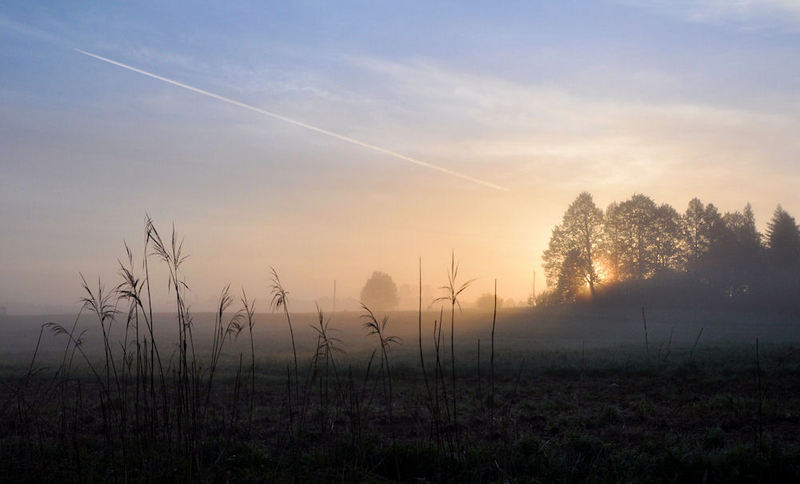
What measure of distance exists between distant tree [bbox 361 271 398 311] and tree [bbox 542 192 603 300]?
6536 cm

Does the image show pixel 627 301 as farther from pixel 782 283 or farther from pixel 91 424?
pixel 91 424

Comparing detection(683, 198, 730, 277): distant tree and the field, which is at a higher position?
detection(683, 198, 730, 277): distant tree

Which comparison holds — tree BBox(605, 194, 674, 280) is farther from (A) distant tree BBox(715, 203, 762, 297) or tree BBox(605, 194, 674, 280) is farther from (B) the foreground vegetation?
(B) the foreground vegetation

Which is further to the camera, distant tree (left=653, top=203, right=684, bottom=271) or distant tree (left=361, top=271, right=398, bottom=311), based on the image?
distant tree (left=361, top=271, right=398, bottom=311)

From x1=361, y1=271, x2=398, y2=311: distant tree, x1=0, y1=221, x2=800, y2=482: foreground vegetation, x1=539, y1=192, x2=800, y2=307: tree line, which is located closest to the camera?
x1=0, y1=221, x2=800, y2=482: foreground vegetation

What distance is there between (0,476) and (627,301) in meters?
61.0

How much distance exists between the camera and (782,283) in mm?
59750

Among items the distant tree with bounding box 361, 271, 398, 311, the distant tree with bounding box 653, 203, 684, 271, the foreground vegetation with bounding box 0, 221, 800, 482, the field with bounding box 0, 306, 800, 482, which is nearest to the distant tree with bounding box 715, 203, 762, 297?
the distant tree with bounding box 653, 203, 684, 271

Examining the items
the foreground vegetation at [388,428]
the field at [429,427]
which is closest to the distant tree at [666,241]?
the field at [429,427]

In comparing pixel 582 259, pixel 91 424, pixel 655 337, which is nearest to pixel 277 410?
pixel 91 424

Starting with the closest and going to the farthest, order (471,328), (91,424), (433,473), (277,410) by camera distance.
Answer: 1. (433,473)
2. (91,424)
3. (277,410)
4. (471,328)

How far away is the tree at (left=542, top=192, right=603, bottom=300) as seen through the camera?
61.4m

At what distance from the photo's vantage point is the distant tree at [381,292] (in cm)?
12538

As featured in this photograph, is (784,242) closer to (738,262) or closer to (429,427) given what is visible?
(738,262)
